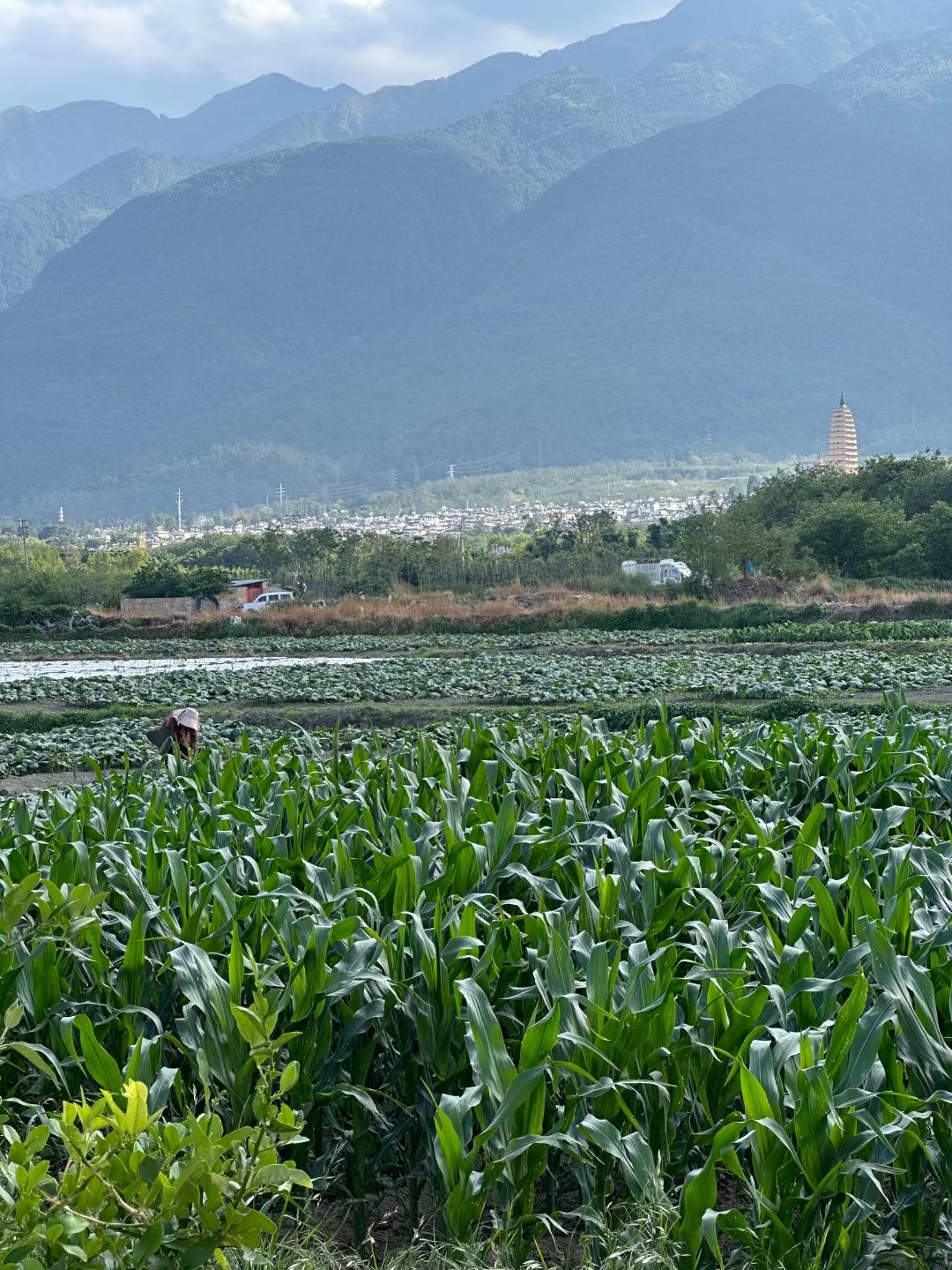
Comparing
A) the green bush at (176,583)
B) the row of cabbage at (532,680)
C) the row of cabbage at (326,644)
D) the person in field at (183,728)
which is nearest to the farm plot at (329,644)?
the row of cabbage at (326,644)

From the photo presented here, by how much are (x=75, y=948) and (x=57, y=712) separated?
16.3 metres

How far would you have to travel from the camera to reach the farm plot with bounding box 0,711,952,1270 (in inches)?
113

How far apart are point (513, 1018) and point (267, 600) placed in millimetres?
46415

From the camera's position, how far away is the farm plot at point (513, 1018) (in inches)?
113

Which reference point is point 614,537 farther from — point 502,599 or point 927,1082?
point 927,1082

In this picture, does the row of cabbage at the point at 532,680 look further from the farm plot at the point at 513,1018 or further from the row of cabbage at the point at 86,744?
the farm plot at the point at 513,1018

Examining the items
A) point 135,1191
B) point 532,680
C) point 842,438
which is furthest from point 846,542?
point 842,438

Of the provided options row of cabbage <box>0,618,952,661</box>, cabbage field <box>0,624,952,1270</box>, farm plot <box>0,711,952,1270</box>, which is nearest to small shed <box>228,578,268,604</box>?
row of cabbage <box>0,618,952,661</box>

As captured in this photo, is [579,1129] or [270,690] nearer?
[579,1129]

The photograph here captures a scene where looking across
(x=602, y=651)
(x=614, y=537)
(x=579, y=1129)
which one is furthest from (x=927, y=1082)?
(x=614, y=537)

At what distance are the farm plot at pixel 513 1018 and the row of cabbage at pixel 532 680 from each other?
13561 mm

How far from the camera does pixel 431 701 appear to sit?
20188 millimetres

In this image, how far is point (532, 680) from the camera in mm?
22219

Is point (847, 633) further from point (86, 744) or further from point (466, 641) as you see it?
point (86, 744)
